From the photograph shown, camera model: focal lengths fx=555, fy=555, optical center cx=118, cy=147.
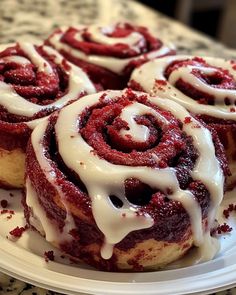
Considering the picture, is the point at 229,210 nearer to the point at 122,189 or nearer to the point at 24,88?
the point at 122,189

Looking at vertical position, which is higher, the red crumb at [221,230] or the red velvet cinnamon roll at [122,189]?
the red velvet cinnamon roll at [122,189]

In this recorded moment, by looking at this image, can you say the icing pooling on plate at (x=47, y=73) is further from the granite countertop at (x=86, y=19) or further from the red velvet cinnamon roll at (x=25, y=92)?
the granite countertop at (x=86, y=19)

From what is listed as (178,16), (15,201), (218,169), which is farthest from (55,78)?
(178,16)

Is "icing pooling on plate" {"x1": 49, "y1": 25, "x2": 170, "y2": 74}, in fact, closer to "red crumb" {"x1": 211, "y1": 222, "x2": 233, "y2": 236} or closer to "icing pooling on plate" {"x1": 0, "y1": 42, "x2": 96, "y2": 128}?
"icing pooling on plate" {"x1": 0, "y1": 42, "x2": 96, "y2": 128}

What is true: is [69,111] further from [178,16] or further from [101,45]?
[178,16]

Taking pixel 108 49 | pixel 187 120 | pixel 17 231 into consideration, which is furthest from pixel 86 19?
pixel 17 231

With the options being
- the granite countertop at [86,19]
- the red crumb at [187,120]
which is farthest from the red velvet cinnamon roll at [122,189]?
the granite countertop at [86,19]
